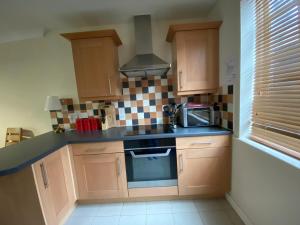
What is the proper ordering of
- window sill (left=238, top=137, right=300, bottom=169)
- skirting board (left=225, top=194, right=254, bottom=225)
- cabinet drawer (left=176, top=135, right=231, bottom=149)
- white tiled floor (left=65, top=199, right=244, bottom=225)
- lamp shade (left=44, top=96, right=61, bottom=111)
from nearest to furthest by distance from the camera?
1. window sill (left=238, top=137, right=300, bottom=169)
2. skirting board (left=225, top=194, right=254, bottom=225)
3. white tiled floor (left=65, top=199, right=244, bottom=225)
4. cabinet drawer (left=176, top=135, right=231, bottom=149)
5. lamp shade (left=44, top=96, right=61, bottom=111)

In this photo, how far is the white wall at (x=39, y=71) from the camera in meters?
2.15

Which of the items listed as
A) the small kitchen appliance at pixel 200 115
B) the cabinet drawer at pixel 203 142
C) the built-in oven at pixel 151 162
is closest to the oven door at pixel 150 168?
the built-in oven at pixel 151 162

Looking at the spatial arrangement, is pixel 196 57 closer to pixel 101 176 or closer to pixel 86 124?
pixel 86 124

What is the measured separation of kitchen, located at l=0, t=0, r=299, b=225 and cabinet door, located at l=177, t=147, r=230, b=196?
0.01 m

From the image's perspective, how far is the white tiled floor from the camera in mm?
1569

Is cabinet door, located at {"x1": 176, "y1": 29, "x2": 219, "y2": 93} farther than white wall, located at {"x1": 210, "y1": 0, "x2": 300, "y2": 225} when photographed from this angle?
Yes

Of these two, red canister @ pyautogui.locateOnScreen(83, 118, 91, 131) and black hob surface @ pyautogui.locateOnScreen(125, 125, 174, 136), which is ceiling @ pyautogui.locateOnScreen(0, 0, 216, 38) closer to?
red canister @ pyautogui.locateOnScreen(83, 118, 91, 131)

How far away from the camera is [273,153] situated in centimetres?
112

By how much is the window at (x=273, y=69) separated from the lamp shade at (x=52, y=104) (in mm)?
2169

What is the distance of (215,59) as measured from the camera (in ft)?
5.90

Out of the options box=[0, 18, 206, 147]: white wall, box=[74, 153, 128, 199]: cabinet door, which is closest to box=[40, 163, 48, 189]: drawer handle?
box=[74, 153, 128, 199]: cabinet door

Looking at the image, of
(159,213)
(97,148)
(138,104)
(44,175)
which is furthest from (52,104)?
(159,213)

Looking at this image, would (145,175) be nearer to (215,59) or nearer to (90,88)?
(90,88)

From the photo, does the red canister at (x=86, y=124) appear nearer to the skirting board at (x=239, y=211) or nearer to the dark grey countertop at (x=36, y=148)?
the dark grey countertop at (x=36, y=148)
